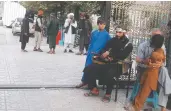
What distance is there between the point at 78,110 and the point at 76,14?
19.4 m

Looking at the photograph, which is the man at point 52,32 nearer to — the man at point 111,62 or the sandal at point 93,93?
the sandal at point 93,93

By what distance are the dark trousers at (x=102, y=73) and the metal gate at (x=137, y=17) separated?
1.32 metres

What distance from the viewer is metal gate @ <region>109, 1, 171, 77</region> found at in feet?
27.9

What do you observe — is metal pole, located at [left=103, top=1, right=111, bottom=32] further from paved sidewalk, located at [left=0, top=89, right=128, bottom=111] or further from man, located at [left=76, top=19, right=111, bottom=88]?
paved sidewalk, located at [left=0, top=89, right=128, bottom=111]

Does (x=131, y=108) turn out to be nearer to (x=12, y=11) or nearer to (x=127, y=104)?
(x=127, y=104)

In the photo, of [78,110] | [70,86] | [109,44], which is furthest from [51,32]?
[78,110]

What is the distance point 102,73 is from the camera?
7.61m

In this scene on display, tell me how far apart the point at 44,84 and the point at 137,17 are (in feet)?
9.06

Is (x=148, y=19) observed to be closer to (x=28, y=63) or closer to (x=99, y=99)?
(x=99, y=99)

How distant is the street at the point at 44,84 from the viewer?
7027 mm

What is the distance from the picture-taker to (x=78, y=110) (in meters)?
6.84

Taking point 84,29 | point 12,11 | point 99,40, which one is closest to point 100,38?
point 99,40

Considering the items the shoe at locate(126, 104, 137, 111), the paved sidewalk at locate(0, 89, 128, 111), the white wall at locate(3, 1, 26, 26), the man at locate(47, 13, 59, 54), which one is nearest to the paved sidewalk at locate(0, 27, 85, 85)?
Answer: the man at locate(47, 13, 59, 54)

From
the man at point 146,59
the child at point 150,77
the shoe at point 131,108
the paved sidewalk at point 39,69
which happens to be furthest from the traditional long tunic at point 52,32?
the child at point 150,77
